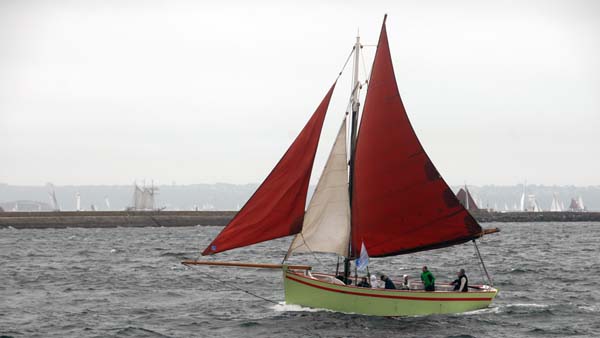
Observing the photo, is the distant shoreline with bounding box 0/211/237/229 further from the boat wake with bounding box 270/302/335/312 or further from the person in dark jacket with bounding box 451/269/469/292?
the person in dark jacket with bounding box 451/269/469/292

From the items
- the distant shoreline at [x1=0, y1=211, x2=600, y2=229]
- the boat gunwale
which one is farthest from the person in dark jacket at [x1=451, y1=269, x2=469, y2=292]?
the distant shoreline at [x1=0, y1=211, x2=600, y2=229]

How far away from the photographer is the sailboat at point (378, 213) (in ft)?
114

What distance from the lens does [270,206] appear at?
33656 mm

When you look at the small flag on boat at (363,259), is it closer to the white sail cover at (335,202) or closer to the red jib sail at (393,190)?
the red jib sail at (393,190)

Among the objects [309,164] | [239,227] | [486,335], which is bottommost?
[486,335]

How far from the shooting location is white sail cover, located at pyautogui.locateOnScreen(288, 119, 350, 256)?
3538cm

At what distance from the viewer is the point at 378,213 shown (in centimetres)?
3572

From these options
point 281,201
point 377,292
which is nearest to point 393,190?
point 377,292

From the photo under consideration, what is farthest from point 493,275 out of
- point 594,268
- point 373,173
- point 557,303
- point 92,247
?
point 92,247

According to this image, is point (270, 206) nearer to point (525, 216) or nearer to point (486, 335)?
point (486, 335)

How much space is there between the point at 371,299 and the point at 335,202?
4.12 meters

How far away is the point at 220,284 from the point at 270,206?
57.5 ft

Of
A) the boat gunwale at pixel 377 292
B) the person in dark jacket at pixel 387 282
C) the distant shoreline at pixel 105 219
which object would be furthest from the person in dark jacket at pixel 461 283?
the distant shoreline at pixel 105 219

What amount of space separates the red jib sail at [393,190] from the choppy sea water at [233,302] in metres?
3.24
